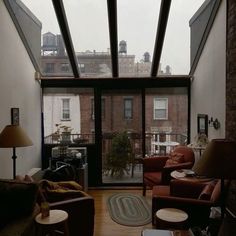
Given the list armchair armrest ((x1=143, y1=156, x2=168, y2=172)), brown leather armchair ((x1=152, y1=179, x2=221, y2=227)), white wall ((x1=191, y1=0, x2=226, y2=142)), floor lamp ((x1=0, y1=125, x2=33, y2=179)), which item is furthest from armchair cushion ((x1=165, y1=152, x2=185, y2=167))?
floor lamp ((x1=0, y1=125, x2=33, y2=179))

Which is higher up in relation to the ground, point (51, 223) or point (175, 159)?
point (175, 159)

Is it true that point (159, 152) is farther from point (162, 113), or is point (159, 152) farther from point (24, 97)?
point (24, 97)

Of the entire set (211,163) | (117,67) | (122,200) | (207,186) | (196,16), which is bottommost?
(122,200)

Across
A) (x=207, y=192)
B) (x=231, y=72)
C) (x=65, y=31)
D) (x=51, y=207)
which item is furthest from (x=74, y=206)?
(x=65, y=31)

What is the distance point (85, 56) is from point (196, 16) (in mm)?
2009

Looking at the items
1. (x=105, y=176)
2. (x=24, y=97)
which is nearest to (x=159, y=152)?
(x=105, y=176)

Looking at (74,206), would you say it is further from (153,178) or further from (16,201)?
(153,178)

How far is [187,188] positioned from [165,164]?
160 cm

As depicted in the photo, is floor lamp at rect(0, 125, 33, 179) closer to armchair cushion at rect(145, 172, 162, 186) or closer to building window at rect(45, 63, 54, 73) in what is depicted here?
building window at rect(45, 63, 54, 73)

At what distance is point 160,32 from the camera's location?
14.8 ft

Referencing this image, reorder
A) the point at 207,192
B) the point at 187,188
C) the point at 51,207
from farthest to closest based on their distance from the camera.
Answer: the point at 187,188 → the point at 207,192 → the point at 51,207

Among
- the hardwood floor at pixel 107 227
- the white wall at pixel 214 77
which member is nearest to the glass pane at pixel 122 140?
the hardwood floor at pixel 107 227

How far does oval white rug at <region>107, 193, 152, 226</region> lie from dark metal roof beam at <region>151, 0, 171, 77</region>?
246 centimetres

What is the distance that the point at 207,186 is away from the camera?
3.51 m
